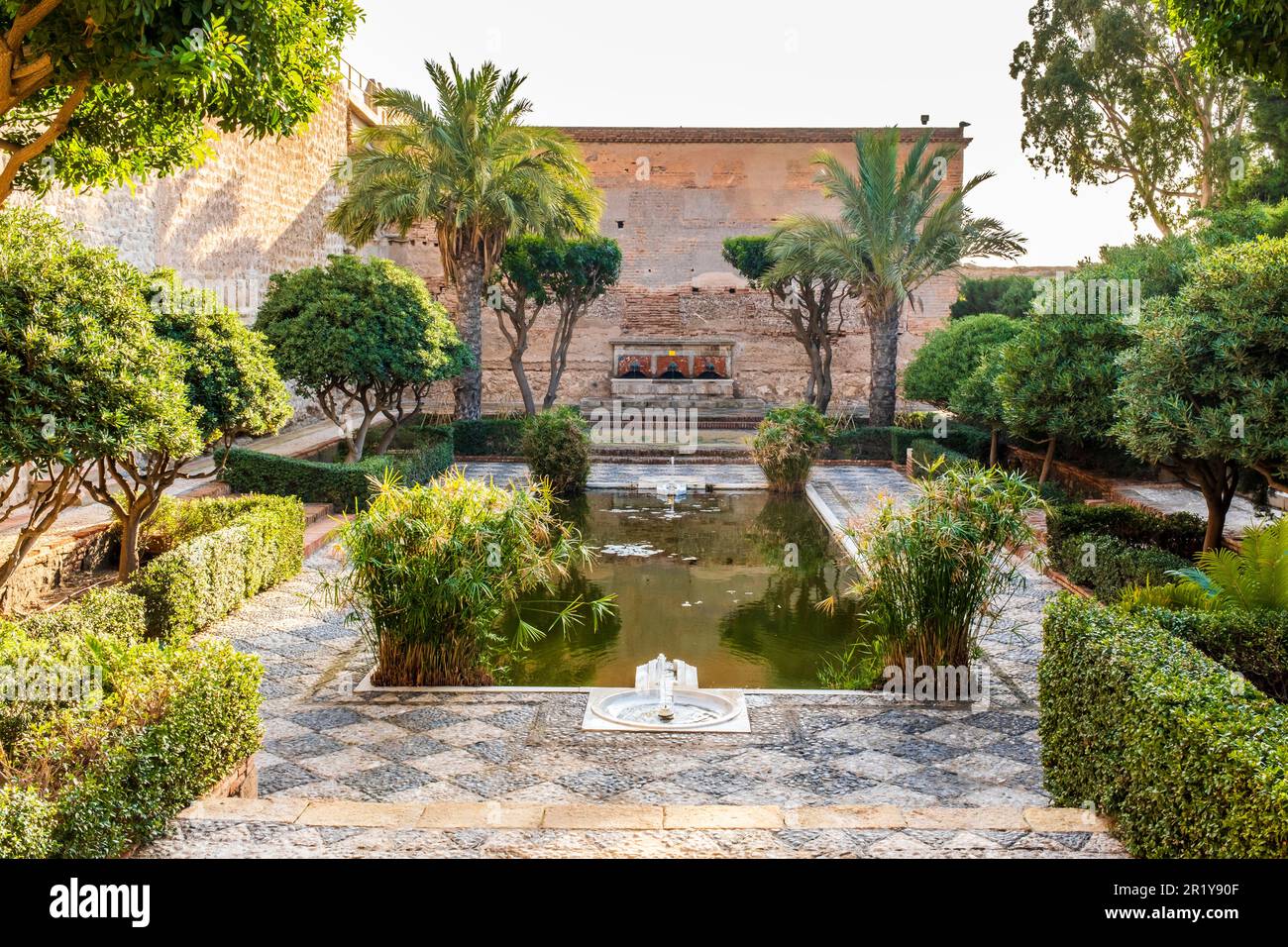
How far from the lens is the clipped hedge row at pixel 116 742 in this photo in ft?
12.3

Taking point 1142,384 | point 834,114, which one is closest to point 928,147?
point 834,114

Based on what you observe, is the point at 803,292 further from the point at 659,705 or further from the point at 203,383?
the point at 659,705

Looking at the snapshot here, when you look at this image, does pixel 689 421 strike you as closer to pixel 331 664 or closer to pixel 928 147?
pixel 928 147

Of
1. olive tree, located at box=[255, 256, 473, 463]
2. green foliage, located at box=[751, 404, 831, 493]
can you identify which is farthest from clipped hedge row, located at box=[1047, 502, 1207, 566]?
olive tree, located at box=[255, 256, 473, 463]

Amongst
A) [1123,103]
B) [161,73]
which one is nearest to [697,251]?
[1123,103]

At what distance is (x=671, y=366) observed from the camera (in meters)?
27.7

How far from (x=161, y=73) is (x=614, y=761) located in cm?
373

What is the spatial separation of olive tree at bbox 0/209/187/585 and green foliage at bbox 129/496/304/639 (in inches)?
32.6

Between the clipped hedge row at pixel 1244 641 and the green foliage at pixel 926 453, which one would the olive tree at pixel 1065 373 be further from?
the clipped hedge row at pixel 1244 641

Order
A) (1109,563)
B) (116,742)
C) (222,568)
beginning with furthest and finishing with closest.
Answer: (1109,563) < (222,568) < (116,742)

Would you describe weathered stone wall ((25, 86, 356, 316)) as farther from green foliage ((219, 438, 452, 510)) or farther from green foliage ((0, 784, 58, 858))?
green foliage ((0, 784, 58, 858))

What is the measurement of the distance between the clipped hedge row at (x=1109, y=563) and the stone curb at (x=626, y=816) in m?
3.83

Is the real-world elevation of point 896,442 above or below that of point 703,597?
above

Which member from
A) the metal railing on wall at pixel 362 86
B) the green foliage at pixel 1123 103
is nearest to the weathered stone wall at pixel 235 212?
the metal railing on wall at pixel 362 86
